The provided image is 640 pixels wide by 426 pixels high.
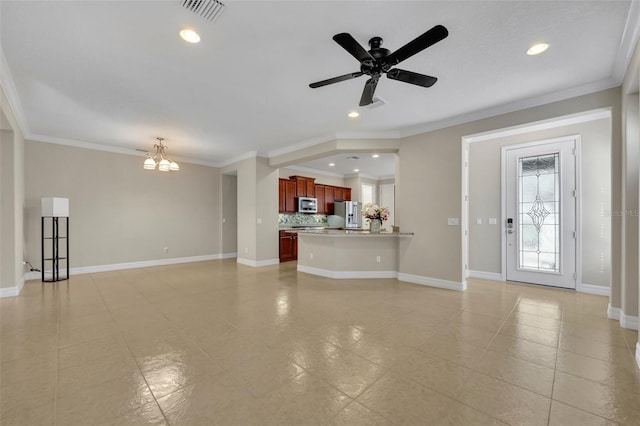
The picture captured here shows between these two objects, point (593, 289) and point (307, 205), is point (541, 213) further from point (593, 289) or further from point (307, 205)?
point (307, 205)

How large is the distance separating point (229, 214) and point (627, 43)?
26.0 feet

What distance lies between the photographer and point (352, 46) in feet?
6.87

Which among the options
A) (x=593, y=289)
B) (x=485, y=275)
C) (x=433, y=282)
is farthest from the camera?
A: (x=485, y=275)

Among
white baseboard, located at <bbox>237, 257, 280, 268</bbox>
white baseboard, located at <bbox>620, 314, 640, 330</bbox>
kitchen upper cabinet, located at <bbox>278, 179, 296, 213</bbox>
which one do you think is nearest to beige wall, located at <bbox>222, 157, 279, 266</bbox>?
white baseboard, located at <bbox>237, 257, 280, 268</bbox>

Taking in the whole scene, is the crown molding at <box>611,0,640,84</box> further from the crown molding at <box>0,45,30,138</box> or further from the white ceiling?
the crown molding at <box>0,45,30,138</box>

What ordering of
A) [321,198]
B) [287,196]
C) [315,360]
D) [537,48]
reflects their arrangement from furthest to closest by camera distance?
1. [321,198]
2. [287,196]
3. [537,48]
4. [315,360]

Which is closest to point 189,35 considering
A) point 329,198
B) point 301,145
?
point 301,145

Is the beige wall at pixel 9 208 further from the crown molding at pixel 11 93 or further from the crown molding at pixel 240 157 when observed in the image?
the crown molding at pixel 240 157

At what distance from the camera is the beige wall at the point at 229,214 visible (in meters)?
7.98

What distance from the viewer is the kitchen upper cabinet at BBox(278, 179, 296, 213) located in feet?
25.8

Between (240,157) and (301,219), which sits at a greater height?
(240,157)

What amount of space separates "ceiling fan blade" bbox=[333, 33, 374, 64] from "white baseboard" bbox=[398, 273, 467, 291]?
12.1 ft

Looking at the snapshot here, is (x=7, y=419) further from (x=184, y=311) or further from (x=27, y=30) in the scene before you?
(x=27, y=30)

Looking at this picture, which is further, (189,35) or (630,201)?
(630,201)
